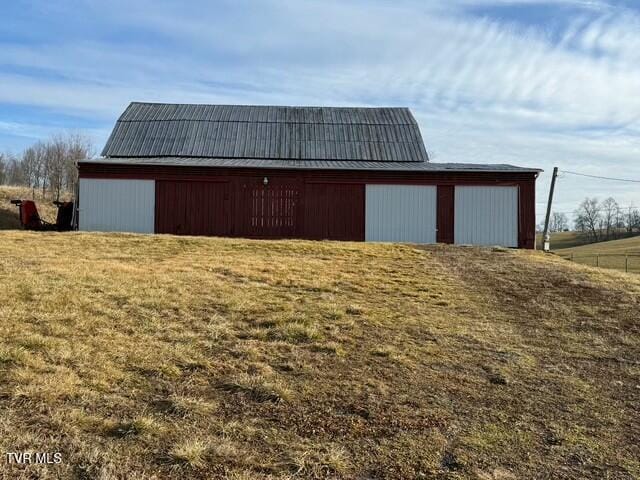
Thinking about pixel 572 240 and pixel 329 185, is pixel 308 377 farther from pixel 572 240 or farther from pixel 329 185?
pixel 572 240

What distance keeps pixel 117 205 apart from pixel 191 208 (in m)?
2.45

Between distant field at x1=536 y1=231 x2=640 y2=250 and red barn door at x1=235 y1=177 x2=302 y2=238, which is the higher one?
red barn door at x1=235 y1=177 x2=302 y2=238

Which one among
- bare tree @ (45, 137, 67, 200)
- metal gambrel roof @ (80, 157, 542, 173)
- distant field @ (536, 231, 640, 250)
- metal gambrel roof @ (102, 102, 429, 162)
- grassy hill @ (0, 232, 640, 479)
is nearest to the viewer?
grassy hill @ (0, 232, 640, 479)

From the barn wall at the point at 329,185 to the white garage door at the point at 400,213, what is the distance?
0.21m

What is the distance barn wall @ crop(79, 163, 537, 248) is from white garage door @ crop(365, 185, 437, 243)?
207mm

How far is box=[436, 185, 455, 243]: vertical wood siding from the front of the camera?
18.0 m

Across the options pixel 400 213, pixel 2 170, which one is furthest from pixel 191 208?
→ pixel 2 170

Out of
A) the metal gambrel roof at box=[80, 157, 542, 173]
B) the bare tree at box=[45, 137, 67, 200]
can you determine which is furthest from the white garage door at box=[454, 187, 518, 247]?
the bare tree at box=[45, 137, 67, 200]

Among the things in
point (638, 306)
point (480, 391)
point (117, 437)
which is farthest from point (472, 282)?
point (117, 437)

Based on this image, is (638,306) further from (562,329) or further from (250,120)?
(250,120)

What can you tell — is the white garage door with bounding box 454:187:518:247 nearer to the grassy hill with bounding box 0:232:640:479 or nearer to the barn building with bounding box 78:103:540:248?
the barn building with bounding box 78:103:540:248

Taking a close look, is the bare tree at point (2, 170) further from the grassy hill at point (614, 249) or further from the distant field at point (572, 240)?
the distant field at point (572, 240)

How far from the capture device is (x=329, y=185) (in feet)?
59.7

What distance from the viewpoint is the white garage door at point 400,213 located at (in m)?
18.0
